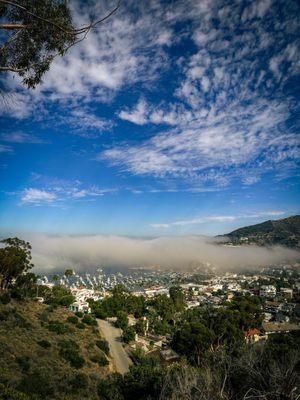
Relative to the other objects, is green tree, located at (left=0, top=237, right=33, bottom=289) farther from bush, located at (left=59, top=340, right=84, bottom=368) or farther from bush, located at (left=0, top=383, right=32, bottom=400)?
bush, located at (left=0, top=383, right=32, bottom=400)

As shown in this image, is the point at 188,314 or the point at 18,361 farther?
the point at 188,314

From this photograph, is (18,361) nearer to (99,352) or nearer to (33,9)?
(99,352)

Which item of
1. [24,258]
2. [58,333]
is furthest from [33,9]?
[24,258]

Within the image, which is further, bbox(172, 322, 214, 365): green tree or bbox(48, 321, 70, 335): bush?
bbox(172, 322, 214, 365): green tree

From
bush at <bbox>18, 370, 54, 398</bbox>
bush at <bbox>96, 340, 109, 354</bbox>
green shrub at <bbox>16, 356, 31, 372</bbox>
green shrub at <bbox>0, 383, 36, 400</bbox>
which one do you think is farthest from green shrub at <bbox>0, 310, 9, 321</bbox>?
green shrub at <bbox>0, 383, 36, 400</bbox>

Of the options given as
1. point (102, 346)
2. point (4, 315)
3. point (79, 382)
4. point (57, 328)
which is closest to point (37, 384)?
point (79, 382)

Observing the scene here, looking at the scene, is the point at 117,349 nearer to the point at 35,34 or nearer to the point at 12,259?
the point at 12,259

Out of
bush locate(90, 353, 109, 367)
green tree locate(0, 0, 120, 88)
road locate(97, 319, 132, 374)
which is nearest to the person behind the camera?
green tree locate(0, 0, 120, 88)

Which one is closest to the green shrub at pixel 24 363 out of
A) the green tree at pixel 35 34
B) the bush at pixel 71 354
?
the bush at pixel 71 354
